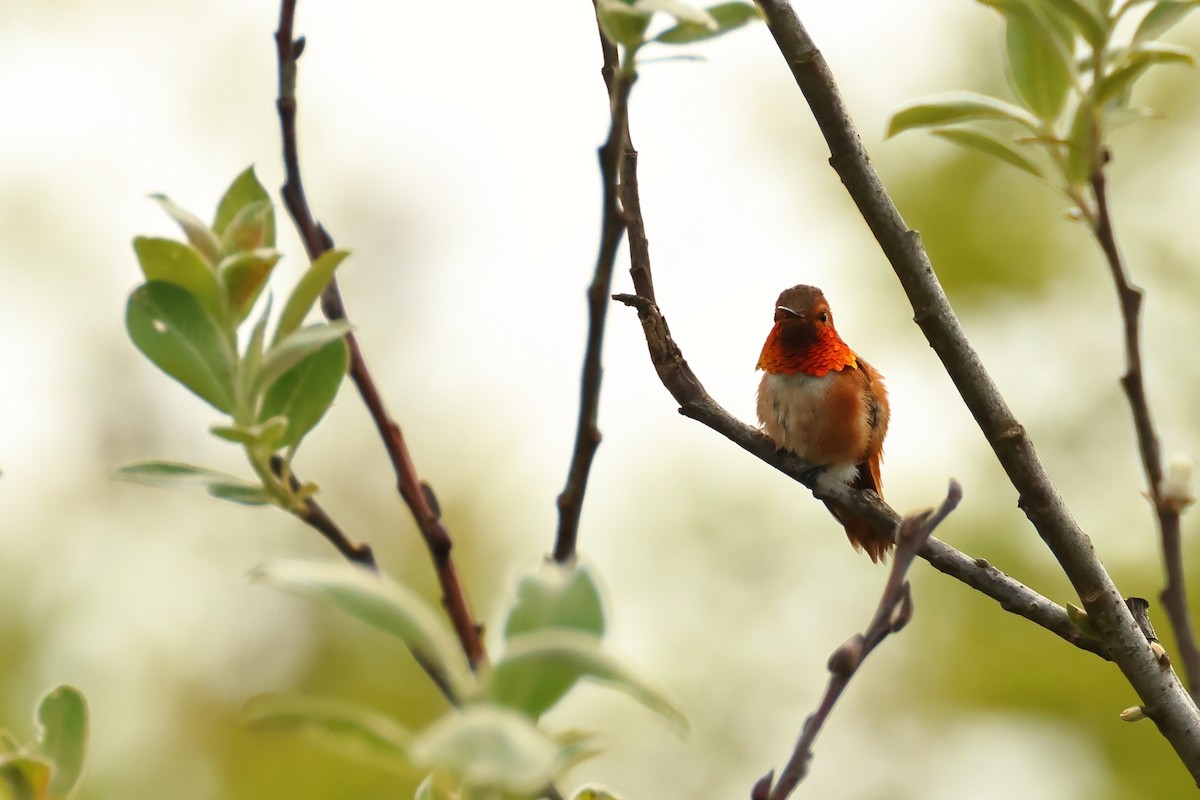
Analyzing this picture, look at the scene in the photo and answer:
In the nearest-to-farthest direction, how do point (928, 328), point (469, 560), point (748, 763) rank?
1. point (928, 328)
2. point (748, 763)
3. point (469, 560)

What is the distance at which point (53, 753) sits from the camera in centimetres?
121

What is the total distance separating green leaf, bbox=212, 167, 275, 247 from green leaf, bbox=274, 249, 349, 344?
0.36 ft

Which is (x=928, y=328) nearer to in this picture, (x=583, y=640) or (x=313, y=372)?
(x=313, y=372)

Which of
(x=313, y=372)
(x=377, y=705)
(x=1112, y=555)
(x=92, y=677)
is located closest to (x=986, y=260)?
(x=1112, y=555)

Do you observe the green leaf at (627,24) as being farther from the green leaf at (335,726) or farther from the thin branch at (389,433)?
the green leaf at (335,726)

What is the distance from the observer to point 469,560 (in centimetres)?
1441

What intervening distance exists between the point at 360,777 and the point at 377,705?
1364mm

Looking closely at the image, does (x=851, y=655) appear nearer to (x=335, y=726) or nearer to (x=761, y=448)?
(x=335, y=726)

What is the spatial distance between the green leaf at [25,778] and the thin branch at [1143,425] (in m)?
1.06

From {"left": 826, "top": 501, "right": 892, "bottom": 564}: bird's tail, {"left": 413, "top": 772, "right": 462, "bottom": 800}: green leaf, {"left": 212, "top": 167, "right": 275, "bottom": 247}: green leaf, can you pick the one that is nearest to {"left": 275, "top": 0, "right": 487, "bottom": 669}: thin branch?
{"left": 212, "top": 167, "right": 275, "bottom": 247}: green leaf

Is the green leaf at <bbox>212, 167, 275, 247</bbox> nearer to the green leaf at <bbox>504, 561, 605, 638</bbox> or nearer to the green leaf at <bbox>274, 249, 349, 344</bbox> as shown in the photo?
the green leaf at <bbox>274, 249, 349, 344</bbox>

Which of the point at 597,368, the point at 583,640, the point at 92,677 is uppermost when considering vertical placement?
the point at 597,368

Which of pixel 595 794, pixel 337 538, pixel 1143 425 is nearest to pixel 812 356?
pixel 595 794

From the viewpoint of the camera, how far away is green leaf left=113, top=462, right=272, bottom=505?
106 cm
